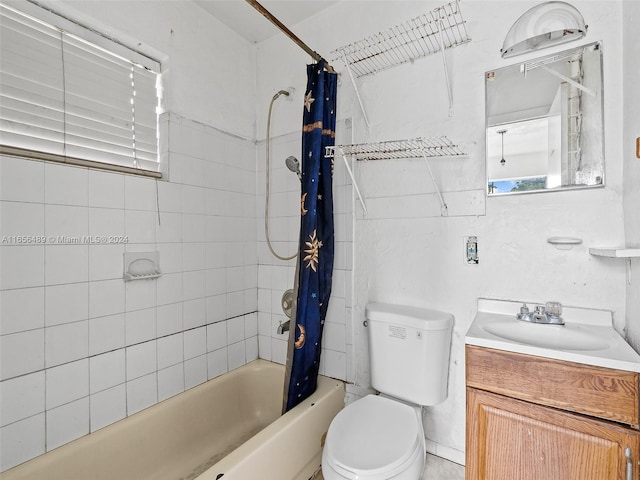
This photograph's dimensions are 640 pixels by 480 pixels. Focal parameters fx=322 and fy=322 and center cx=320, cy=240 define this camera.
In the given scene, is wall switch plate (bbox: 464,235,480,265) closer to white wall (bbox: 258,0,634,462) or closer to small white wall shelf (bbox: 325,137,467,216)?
white wall (bbox: 258,0,634,462)

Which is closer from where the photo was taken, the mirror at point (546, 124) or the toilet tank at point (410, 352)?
the mirror at point (546, 124)

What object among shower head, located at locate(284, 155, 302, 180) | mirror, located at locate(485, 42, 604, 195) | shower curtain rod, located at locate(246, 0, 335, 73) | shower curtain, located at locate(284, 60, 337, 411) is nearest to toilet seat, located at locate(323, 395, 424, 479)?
shower curtain, located at locate(284, 60, 337, 411)

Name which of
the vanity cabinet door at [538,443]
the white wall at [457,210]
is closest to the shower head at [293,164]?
the white wall at [457,210]

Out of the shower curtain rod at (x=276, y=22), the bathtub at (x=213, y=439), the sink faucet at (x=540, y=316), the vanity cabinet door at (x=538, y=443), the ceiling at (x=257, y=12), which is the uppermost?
the ceiling at (x=257, y=12)

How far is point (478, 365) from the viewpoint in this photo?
1134mm

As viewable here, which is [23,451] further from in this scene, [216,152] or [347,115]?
[347,115]

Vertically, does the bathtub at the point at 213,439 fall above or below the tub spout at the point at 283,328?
below

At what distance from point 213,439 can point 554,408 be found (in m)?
1.71

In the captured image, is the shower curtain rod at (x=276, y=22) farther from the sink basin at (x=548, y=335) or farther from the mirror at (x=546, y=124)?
the sink basin at (x=548, y=335)

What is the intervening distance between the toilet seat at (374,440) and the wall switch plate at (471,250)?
74cm

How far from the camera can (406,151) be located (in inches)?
66.9

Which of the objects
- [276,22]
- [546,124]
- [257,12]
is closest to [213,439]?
[276,22]

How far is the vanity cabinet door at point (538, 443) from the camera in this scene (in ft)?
3.04

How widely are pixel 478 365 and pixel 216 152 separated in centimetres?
182
